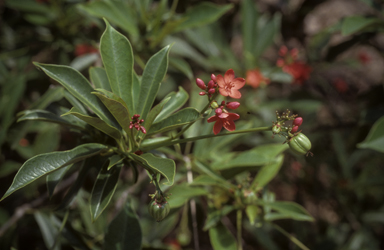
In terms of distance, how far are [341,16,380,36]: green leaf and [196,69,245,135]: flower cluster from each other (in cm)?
102

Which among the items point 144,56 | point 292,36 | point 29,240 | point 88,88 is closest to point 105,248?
point 88,88

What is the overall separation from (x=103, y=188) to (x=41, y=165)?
0.25m

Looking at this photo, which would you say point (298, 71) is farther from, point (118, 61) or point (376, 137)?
point (118, 61)

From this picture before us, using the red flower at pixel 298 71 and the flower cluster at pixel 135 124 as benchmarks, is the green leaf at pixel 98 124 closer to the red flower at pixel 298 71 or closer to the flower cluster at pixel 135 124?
the flower cluster at pixel 135 124

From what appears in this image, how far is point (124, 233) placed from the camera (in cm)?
135

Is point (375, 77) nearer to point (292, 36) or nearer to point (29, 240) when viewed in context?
point (292, 36)

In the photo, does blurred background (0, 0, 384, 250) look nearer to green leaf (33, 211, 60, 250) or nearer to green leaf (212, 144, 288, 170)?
green leaf (33, 211, 60, 250)

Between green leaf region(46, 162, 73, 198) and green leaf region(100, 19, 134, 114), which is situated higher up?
green leaf region(100, 19, 134, 114)

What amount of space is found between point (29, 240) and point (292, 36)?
3123mm

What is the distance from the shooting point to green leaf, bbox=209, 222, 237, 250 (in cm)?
151

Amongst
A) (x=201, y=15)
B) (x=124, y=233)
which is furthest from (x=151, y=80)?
(x=201, y=15)

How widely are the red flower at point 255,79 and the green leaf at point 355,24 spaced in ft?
2.16

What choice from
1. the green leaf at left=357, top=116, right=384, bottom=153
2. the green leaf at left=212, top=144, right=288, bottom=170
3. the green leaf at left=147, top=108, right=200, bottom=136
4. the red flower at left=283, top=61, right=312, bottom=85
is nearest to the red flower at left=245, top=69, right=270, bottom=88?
the red flower at left=283, top=61, right=312, bottom=85

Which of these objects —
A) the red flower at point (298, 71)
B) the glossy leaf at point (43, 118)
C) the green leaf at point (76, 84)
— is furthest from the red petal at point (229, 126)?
the red flower at point (298, 71)
